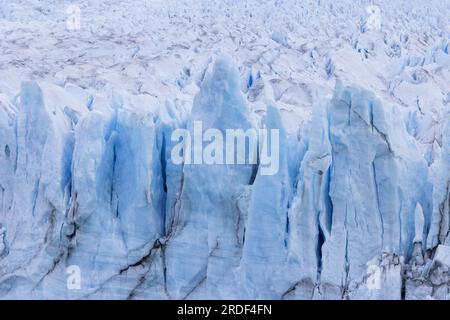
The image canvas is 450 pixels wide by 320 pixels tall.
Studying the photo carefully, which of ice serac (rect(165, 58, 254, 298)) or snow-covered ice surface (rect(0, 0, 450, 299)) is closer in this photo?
snow-covered ice surface (rect(0, 0, 450, 299))

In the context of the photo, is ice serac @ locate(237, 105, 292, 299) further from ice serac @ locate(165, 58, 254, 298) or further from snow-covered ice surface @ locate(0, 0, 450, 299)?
ice serac @ locate(165, 58, 254, 298)

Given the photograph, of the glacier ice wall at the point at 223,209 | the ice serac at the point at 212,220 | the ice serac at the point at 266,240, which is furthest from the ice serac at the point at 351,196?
the ice serac at the point at 212,220

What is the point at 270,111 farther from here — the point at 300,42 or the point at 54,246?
the point at 300,42

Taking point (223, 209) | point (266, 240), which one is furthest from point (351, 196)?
point (223, 209)

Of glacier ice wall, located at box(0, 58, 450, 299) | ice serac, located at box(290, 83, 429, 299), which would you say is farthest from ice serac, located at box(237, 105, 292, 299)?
ice serac, located at box(290, 83, 429, 299)

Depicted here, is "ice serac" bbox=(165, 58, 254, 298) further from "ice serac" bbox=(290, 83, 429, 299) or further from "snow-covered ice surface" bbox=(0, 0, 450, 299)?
"ice serac" bbox=(290, 83, 429, 299)

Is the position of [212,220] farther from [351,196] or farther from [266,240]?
[351,196]
